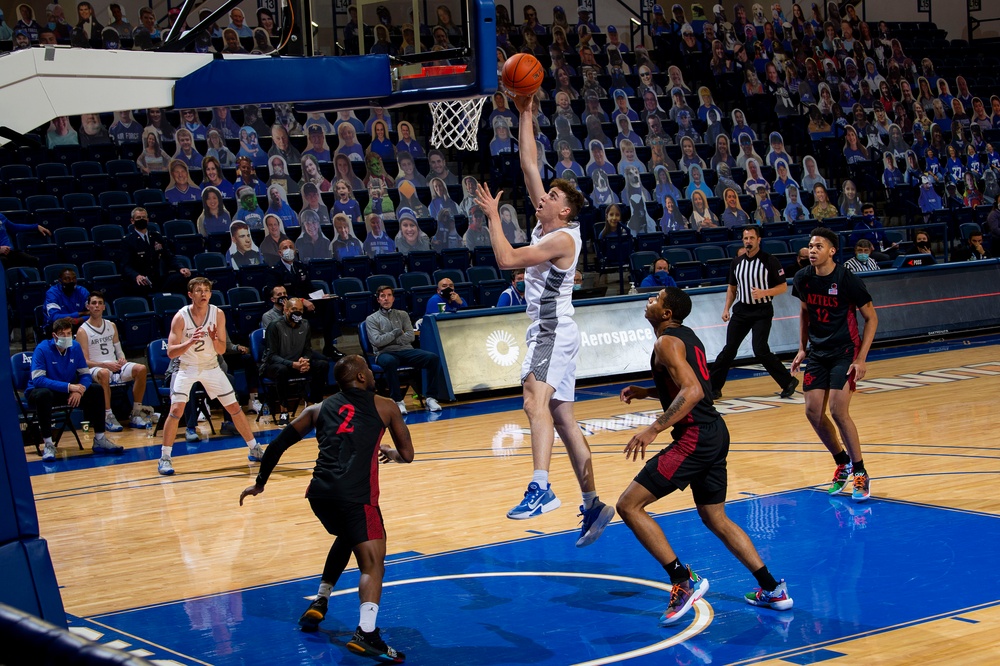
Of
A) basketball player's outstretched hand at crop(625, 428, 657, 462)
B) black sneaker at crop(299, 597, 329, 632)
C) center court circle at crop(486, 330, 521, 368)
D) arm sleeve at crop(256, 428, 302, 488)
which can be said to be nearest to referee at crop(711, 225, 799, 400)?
center court circle at crop(486, 330, 521, 368)

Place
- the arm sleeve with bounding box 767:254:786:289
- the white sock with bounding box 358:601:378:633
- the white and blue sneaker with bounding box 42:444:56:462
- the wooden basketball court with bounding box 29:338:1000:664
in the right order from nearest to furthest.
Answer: the white sock with bounding box 358:601:378:633 → the wooden basketball court with bounding box 29:338:1000:664 → the white and blue sneaker with bounding box 42:444:56:462 → the arm sleeve with bounding box 767:254:786:289

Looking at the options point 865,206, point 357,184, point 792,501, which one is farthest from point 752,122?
point 792,501

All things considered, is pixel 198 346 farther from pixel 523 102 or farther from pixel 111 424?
pixel 523 102

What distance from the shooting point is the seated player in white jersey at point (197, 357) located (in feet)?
34.0

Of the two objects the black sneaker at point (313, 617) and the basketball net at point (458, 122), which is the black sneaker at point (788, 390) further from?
the black sneaker at point (313, 617)

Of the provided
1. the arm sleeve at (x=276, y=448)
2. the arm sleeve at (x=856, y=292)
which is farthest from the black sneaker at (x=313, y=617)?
the arm sleeve at (x=856, y=292)

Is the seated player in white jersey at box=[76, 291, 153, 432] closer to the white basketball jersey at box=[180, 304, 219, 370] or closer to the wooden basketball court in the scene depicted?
the wooden basketball court

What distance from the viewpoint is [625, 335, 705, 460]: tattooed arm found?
5.54 m

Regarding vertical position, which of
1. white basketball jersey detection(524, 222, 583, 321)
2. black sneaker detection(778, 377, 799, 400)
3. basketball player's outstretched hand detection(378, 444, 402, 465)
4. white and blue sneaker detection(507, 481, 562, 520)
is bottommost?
black sneaker detection(778, 377, 799, 400)

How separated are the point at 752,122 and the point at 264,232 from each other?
37.9 ft

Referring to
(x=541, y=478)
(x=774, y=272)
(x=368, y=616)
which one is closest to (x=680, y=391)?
(x=541, y=478)

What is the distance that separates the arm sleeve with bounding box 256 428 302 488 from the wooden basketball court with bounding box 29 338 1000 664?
0.81 metres

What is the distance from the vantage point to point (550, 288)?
6.53m

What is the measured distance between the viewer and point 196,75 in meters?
6.04
